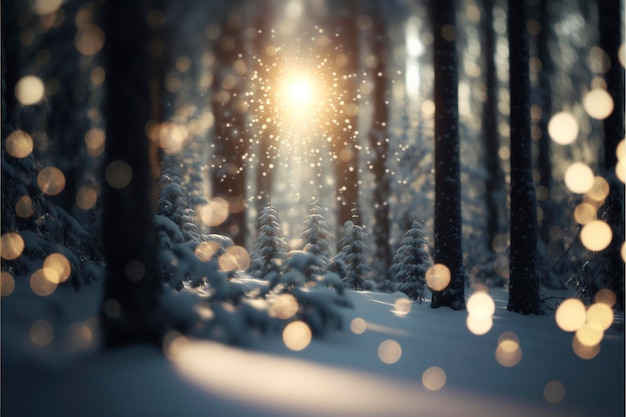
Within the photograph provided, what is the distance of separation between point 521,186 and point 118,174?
7746 mm

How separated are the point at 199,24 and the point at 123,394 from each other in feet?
13.4

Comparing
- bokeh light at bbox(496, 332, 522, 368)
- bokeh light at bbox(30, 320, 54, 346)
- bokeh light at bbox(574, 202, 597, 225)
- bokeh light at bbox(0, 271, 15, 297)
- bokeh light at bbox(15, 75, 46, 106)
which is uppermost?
bokeh light at bbox(15, 75, 46, 106)

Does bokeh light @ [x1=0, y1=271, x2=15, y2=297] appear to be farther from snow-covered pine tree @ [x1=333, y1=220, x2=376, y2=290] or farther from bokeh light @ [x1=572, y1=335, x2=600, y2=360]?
snow-covered pine tree @ [x1=333, y1=220, x2=376, y2=290]

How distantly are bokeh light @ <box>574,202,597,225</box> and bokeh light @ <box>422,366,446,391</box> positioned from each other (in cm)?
696

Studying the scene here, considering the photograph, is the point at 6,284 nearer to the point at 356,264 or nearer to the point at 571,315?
the point at 356,264

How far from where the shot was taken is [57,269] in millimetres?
5723

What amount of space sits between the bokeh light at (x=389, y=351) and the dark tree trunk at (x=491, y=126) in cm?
1473

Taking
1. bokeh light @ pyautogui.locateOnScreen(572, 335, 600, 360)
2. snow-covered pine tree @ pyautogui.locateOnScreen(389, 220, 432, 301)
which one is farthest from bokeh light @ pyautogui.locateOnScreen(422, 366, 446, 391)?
snow-covered pine tree @ pyautogui.locateOnScreen(389, 220, 432, 301)

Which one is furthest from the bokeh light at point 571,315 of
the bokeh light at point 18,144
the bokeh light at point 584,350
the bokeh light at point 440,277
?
the bokeh light at point 18,144

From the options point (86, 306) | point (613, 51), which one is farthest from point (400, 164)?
point (86, 306)

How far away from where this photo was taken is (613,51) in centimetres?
965

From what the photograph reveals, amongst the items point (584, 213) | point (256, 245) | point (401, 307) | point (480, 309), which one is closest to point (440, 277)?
point (401, 307)

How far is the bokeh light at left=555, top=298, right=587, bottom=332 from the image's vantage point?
782 centimetres

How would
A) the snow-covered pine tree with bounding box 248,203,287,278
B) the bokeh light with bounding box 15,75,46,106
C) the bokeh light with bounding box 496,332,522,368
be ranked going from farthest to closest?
the snow-covered pine tree with bounding box 248,203,287,278
the bokeh light with bounding box 15,75,46,106
the bokeh light with bounding box 496,332,522,368
